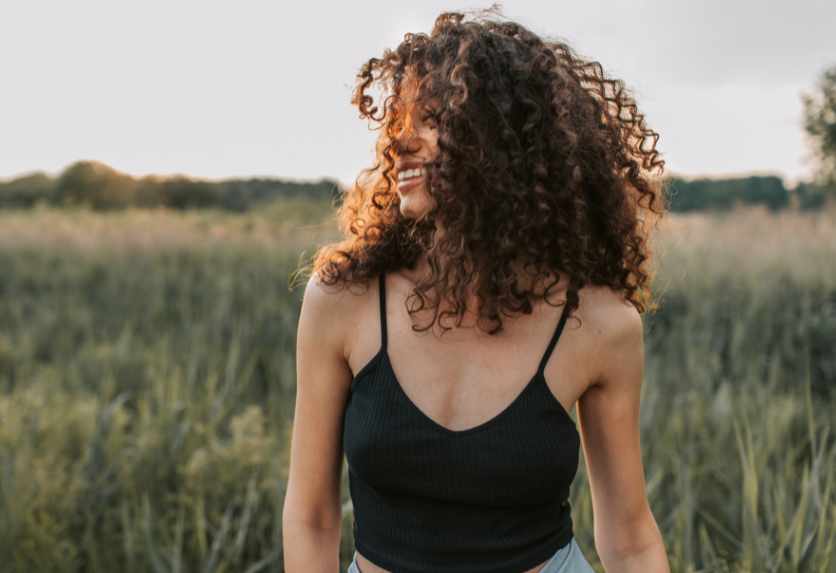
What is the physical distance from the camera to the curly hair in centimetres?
110

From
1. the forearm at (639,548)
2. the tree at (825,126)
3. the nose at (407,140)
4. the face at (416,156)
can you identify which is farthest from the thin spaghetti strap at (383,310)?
the tree at (825,126)

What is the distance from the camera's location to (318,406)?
1.12 meters

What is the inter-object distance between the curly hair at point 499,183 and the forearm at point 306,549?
0.48m

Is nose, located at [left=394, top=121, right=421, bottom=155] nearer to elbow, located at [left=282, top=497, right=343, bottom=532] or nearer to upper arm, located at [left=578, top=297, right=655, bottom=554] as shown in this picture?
upper arm, located at [left=578, top=297, right=655, bottom=554]

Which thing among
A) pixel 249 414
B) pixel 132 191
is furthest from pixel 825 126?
pixel 132 191

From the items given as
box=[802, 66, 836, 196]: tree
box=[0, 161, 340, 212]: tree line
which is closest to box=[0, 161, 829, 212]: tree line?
box=[0, 161, 340, 212]: tree line

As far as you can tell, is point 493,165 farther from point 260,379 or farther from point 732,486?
point 260,379

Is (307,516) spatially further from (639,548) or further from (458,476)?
(639,548)

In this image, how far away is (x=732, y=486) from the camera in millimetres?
2236

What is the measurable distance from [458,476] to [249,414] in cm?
188

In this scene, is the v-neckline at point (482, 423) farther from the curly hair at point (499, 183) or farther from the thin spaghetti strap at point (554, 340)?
the curly hair at point (499, 183)

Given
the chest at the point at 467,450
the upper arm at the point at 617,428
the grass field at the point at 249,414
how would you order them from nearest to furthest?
the chest at the point at 467,450
the upper arm at the point at 617,428
the grass field at the point at 249,414

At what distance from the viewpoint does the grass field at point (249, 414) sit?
6.16ft

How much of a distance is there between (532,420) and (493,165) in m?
0.51
